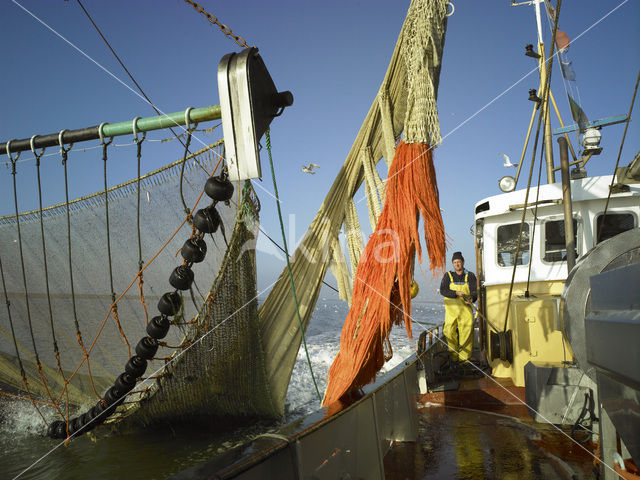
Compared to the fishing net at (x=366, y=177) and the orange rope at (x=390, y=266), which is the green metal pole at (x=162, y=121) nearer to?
the fishing net at (x=366, y=177)

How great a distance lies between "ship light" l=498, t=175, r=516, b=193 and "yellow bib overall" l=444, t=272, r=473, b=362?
1.53 m

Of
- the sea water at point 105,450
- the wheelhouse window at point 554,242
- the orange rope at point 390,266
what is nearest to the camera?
the orange rope at point 390,266

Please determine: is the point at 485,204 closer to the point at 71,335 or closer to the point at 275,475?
the point at 275,475

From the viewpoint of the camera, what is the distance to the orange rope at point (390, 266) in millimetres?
2676

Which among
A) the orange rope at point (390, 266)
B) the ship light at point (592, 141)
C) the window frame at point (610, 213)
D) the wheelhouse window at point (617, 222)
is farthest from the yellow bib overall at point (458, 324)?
the orange rope at point (390, 266)

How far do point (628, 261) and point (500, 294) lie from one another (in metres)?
3.85

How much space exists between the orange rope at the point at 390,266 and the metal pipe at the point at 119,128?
1.45 meters

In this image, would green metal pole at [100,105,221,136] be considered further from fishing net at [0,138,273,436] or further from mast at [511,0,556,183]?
mast at [511,0,556,183]

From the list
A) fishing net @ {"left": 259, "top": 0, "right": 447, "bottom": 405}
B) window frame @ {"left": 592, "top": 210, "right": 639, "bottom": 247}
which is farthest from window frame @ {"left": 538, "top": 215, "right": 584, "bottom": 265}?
fishing net @ {"left": 259, "top": 0, "right": 447, "bottom": 405}

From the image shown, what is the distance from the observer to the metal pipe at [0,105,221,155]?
312cm

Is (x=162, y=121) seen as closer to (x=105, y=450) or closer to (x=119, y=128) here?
(x=119, y=128)

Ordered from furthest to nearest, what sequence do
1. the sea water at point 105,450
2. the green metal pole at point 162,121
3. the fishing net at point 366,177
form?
the sea water at point 105,450 → the green metal pole at point 162,121 → the fishing net at point 366,177

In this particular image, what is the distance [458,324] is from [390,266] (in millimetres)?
4068

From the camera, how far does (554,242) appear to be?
5.39 m
